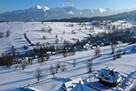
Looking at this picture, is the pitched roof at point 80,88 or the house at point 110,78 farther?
the house at point 110,78

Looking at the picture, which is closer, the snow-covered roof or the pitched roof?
the pitched roof

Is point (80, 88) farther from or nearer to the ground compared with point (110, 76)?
nearer to the ground

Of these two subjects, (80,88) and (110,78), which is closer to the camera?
(80,88)

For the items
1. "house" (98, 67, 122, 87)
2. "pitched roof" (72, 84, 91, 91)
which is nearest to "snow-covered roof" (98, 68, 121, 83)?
"house" (98, 67, 122, 87)

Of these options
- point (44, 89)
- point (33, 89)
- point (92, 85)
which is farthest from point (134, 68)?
point (33, 89)

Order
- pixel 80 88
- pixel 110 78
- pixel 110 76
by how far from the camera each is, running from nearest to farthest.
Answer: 1. pixel 80 88
2. pixel 110 78
3. pixel 110 76

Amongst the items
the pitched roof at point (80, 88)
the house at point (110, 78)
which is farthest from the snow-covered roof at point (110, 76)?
the pitched roof at point (80, 88)

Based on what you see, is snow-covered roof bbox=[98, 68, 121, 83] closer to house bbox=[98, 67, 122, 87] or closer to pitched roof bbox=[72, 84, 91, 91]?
house bbox=[98, 67, 122, 87]

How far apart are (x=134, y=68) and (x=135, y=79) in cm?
637

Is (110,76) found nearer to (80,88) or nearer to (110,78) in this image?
(110,78)

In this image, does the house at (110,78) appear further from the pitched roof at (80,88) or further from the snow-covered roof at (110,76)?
the pitched roof at (80,88)

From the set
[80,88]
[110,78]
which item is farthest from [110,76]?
[80,88]

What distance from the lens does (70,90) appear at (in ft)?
55.5

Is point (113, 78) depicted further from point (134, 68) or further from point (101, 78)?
point (134, 68)
